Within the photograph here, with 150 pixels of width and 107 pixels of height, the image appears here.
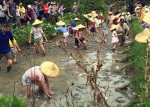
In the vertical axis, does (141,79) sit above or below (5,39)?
below

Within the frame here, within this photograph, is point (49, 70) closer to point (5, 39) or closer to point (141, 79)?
point (141, 79)

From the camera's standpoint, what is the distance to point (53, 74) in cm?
603

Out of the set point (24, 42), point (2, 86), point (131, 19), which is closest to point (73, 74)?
point (2, 86)

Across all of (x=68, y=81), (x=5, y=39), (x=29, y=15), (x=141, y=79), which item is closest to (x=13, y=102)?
(x=141, y=79)

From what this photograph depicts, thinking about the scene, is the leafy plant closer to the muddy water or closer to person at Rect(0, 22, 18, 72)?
the muddy water

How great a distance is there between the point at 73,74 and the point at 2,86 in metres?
2.09

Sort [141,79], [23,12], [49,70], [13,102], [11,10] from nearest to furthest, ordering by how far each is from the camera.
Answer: [13,102] < [141,79] < [49,70] < [11,10] < [23,12]

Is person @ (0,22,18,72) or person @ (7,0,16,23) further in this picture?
person @ (7,0,16,23)

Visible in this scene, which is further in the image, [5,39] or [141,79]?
[5,39]

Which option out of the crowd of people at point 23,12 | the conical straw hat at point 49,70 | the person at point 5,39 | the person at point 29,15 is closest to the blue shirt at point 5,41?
the person at point 5,39

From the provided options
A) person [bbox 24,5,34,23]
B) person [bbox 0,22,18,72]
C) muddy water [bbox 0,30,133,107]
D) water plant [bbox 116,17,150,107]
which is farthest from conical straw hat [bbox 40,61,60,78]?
person [bbox 24,5,34,23]

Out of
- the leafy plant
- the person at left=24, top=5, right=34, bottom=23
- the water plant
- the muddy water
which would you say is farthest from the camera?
the person at left=24, top=5, right=34, bottom=23

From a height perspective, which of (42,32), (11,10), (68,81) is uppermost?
(11,10)

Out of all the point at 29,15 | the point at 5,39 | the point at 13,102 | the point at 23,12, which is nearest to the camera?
the point at 13,102
